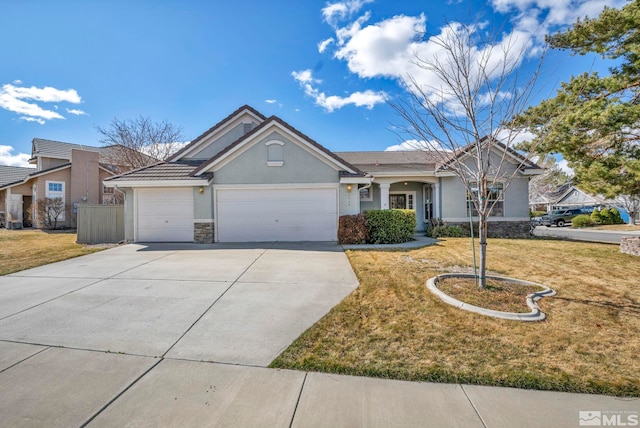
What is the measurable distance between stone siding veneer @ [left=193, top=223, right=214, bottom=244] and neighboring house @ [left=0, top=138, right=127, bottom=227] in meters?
15.4

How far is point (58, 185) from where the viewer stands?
2159 centimetres

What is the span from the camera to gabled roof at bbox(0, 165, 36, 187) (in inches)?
965

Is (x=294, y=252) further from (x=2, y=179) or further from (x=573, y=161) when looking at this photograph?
(x=2, y=179)

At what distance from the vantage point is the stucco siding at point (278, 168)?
457 inches

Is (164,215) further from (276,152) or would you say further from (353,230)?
(353,230)

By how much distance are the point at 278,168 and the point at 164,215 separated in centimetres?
528

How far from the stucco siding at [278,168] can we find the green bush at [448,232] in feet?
21.6

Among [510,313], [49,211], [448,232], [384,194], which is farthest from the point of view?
[49,211]

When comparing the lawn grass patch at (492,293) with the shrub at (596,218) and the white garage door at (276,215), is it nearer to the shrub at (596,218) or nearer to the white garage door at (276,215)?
the white garage door at (276,215)

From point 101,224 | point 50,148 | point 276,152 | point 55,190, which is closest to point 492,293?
point 276,152

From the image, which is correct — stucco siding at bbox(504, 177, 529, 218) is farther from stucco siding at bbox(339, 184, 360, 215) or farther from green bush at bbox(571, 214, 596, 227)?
green bush at bbox(571, 214, 596, 227)

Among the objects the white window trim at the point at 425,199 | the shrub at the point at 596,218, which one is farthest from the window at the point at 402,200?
the shrub at the point at 596,218

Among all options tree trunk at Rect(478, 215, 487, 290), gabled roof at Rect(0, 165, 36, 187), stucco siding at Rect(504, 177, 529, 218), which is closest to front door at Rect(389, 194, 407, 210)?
stucco siding at Rect(504, 177, 529, 218)

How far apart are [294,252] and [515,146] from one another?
984cm
